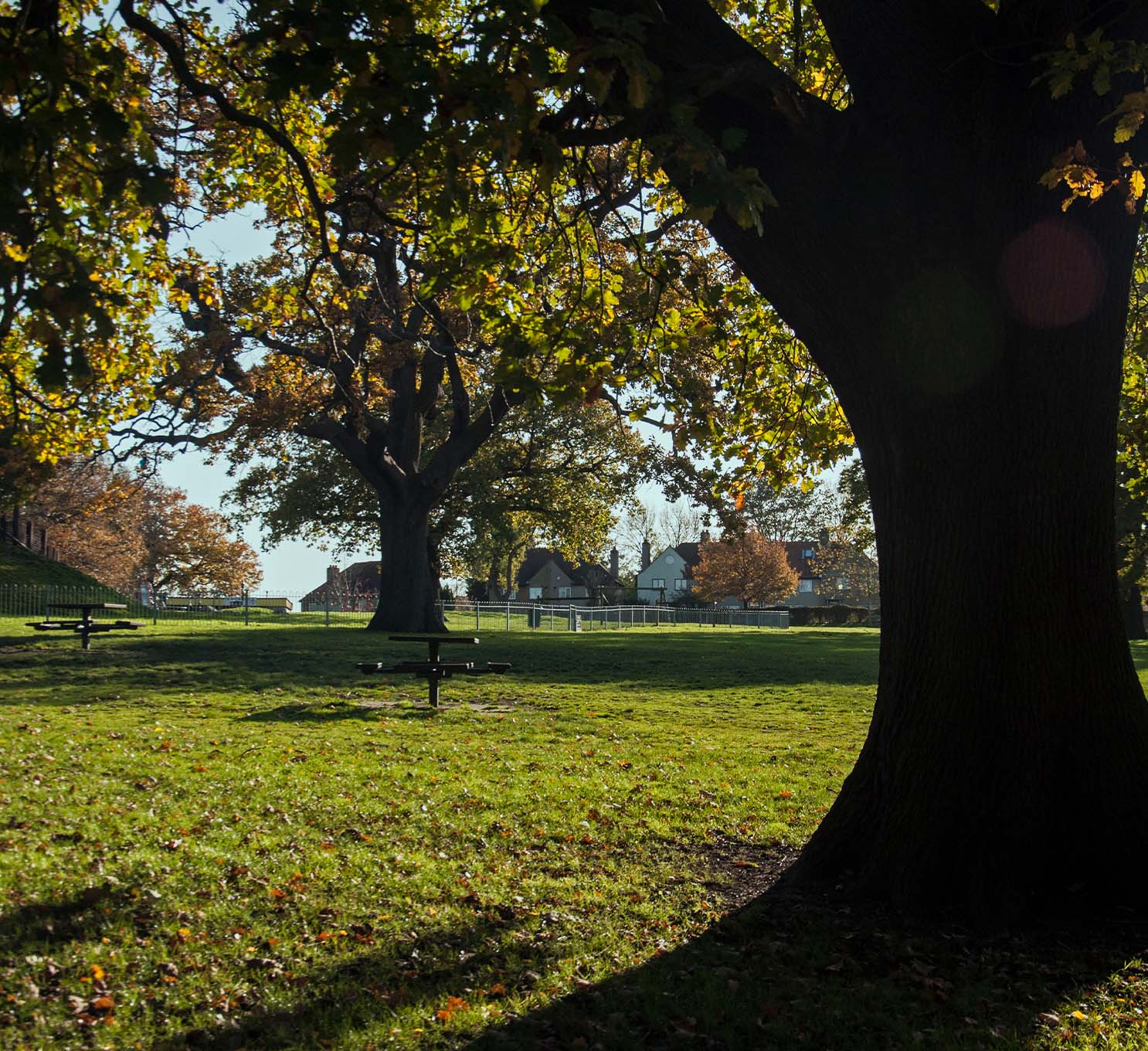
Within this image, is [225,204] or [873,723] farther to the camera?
[225,204]

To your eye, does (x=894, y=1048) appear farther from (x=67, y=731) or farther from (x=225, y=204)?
(x=225, y=204)

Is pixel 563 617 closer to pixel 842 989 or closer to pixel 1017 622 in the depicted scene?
pixel 1017 622

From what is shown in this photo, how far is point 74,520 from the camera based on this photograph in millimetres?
56938

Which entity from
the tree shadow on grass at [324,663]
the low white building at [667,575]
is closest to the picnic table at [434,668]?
the tree shadow on grass at [324,663]

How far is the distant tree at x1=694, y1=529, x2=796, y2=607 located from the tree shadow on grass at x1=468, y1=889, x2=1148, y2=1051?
69503 mm

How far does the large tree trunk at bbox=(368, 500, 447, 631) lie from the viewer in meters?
30.8

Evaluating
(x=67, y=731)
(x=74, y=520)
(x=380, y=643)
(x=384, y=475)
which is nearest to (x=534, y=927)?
(x=67, y=731)

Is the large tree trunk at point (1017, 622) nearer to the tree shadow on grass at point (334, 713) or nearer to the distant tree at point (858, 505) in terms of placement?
the tree shadow on grass at point (334, 713)

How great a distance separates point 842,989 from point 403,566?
89.7ft

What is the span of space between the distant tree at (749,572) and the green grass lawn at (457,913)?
64999 mm

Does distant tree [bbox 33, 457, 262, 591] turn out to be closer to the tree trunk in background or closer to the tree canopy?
the tree trunk in background

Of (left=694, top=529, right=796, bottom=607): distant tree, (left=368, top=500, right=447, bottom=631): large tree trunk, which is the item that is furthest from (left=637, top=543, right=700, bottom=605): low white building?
(left=368, top=500, right=447, bottom=631): large tree trunk

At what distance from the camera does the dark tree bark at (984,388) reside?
5445 mm

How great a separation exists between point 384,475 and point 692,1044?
89.3 feet
